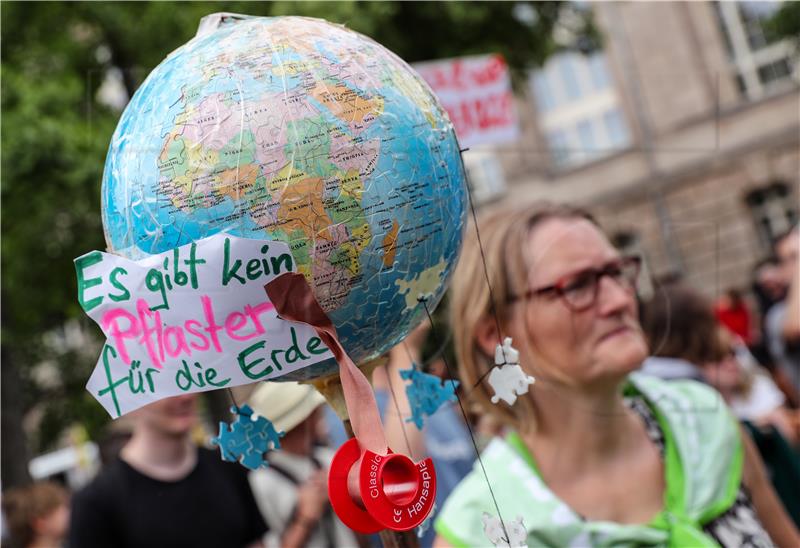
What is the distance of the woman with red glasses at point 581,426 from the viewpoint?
6.58 feet

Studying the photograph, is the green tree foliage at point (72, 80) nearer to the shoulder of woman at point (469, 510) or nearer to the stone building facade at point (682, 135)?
the shoulder of woman at point (469, 510)

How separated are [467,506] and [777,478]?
1.17m

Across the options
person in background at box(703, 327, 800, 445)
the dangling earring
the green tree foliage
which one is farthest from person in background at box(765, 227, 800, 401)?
the green tree foliage

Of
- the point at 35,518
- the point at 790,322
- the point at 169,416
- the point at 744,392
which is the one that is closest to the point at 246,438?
the point at 169,416

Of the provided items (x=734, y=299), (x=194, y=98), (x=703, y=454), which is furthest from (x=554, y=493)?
(x=734, y=299)

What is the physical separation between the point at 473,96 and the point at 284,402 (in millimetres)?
3849

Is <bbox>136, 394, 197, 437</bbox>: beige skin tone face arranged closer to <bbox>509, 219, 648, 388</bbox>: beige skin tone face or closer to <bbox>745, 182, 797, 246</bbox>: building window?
<bbox>509, 219, 648, 388</bbox>: beige skin tone face

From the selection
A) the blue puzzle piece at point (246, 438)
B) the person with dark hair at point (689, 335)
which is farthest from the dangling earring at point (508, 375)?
the person with dark hair at point (689, 335)

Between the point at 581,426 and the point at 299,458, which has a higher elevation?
the point at 581,426

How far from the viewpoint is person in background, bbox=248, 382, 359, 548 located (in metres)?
3.38

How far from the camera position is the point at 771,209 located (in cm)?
1914

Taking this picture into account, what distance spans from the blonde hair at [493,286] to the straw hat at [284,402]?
1.79 ft

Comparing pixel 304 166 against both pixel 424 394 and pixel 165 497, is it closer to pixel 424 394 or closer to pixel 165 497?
pixel 424 394

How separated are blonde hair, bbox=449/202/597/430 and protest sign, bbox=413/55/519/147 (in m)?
4.01
